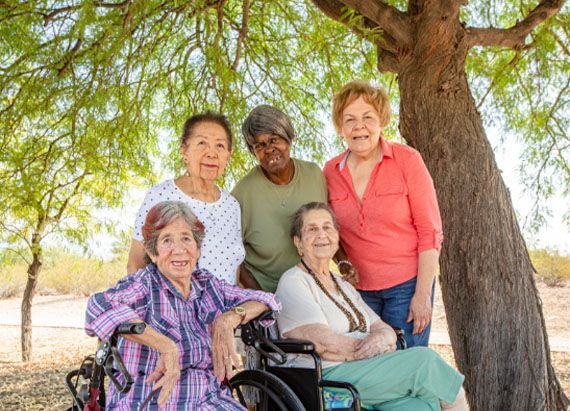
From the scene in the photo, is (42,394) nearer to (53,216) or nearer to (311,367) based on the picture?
(53,216)

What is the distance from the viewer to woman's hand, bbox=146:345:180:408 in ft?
7.70

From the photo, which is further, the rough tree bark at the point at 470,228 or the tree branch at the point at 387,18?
the tree branch at the point at 387,18

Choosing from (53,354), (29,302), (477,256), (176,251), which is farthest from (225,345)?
(53,354)

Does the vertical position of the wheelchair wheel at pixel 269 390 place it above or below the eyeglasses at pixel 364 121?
below

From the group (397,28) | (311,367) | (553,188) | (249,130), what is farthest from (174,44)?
(311,367)

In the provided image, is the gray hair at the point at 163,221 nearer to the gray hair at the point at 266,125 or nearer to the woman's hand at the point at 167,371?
the woman's hand at the point at 167,371

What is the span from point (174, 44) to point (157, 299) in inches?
157

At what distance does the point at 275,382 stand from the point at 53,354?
24.5 ft

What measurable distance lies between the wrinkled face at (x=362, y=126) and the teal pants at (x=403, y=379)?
0.98 metres

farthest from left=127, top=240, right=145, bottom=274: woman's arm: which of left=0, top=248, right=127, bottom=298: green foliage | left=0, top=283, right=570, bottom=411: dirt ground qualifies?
left=0, top=248, right=127, bottom=298: green foliage

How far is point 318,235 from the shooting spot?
299 centimetres

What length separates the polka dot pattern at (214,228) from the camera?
299 centimetres

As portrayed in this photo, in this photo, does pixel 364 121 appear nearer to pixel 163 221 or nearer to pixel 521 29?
pixel 163 221

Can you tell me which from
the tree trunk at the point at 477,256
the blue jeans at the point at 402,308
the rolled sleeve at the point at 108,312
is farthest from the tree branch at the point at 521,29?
the rolled sleeve at the point at 108,312
